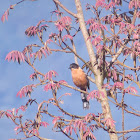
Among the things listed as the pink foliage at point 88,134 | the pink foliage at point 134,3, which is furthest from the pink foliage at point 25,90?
the pink foliage at point 134,3

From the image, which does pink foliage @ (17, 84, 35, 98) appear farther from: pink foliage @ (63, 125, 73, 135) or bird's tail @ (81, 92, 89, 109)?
bird's tail @ (81, 92, 89, 109)

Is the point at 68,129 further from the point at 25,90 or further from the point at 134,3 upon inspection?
the point at 134,3

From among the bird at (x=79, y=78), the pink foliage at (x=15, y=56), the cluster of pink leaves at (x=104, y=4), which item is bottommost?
the pink foliage at (x=15, y=56)

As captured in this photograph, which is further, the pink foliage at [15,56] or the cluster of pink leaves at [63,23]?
the cluster of pink leaves at [63,23]

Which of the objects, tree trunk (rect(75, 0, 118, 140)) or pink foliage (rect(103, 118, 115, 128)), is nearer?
pink foliage (rect(103, 118, 115, 128))

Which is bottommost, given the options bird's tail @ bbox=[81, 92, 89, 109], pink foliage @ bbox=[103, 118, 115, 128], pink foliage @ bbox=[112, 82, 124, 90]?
pink foliage @ bbox=[103, 118, 115, 128]

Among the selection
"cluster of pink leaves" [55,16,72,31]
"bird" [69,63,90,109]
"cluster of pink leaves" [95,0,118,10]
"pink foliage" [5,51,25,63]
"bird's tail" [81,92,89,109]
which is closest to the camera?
"pink foliage" [5,51,25,63]

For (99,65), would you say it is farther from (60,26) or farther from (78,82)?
(78,82)

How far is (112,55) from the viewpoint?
6.33m

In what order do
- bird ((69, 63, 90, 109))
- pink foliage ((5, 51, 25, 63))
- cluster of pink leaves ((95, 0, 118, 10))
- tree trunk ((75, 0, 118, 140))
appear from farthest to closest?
bird ((69, 63, 90, 109))
cluster of pink leaves ((95, 0, 118, 10))
tree trunk ((75, 0, 118, 140))
pink foliage ((5, 51, 25, 63))

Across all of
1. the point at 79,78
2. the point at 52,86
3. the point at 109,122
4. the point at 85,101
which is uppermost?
the point at 79,78

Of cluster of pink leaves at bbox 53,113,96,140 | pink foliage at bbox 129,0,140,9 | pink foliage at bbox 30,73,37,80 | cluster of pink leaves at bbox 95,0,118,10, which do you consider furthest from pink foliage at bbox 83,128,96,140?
pink foliage at bbox 129,0,140,9

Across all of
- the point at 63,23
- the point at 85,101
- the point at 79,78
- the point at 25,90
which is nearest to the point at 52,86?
the point at 25,90

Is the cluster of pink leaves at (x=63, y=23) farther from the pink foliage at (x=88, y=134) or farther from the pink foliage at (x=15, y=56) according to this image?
the pink foliage at (x=88, y=134)
